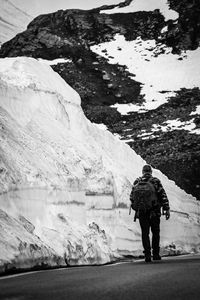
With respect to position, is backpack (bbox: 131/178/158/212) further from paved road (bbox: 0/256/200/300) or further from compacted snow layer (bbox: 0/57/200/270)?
paved road (bbox: 0/256/200/300)

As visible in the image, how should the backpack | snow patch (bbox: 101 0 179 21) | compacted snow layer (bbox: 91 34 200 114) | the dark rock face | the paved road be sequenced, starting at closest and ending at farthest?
the paved road
the backpack
the dark rock face
compacted snow layer (bbox: 91 34 200 114)
snow patch (bbox: 101 0 179 21)

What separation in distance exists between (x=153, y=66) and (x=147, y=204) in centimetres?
7280

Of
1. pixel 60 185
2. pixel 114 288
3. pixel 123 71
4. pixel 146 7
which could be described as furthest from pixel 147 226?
pixel 146 7

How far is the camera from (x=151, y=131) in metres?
49.9

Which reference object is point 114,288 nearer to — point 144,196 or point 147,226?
point 144,196

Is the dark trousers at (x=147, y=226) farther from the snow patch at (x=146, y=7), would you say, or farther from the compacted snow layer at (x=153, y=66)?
the snow patch at (x=146, y=7)

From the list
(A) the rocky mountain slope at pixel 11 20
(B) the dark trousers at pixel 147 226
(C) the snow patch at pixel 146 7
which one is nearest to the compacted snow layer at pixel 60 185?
(B) the dark trousers at pixel 147 226

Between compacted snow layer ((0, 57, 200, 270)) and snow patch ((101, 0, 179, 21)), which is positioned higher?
snow patch ((101, 0, 179, 21))

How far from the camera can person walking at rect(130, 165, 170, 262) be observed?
8.51 metres

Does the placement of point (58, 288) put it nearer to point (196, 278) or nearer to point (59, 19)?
point (196, 278)

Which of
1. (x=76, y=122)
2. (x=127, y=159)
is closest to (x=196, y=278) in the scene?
(x=76, y=122)

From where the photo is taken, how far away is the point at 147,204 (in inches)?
334

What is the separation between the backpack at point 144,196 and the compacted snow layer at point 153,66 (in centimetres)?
5240

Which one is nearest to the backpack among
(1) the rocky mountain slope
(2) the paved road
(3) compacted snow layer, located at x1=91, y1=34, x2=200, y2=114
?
(2) the paved road
